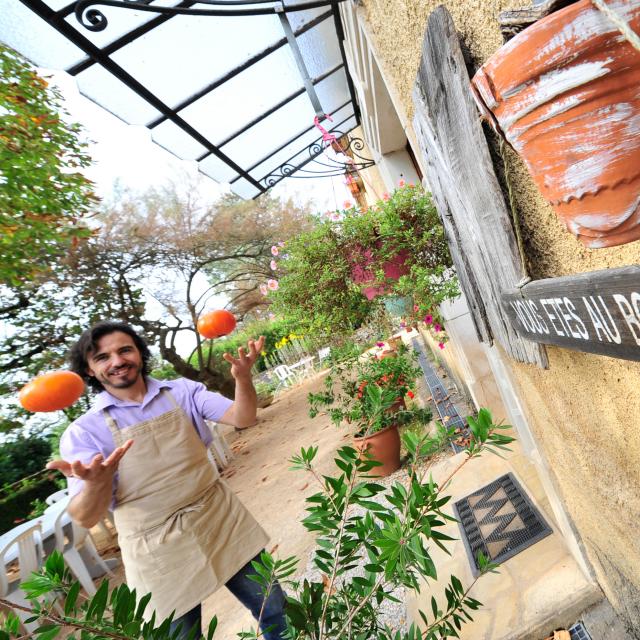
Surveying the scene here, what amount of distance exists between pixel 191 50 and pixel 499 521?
14.8ft

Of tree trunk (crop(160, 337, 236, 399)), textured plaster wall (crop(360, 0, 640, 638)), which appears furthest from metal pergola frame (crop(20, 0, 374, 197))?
tree trunk (crop(160, 337, 236, 399))

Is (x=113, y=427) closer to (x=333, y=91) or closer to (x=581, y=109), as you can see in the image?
(x=581, y=109)

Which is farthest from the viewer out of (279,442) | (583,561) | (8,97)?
(279,442)

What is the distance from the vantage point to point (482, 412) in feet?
3.42

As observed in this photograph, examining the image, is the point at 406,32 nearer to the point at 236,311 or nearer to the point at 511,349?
the point at 511,349

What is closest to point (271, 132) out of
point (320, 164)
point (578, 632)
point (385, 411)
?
point (320, 164)

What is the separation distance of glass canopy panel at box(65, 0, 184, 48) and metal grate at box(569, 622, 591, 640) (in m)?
4.45

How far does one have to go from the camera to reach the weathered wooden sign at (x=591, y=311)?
0.53 meters

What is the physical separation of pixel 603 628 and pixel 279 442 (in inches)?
262

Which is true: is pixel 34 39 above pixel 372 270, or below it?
above

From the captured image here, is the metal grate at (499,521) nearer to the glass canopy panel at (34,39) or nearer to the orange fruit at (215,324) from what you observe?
the orange fruit at (215,324)

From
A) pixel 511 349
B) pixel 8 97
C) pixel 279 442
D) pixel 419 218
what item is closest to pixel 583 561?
pixel 511 349

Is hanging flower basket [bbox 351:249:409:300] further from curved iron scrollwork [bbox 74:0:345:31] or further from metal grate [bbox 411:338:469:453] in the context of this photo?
curved iron scrollwork [bbox 74:0:345:31]

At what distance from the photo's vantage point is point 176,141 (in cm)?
455
